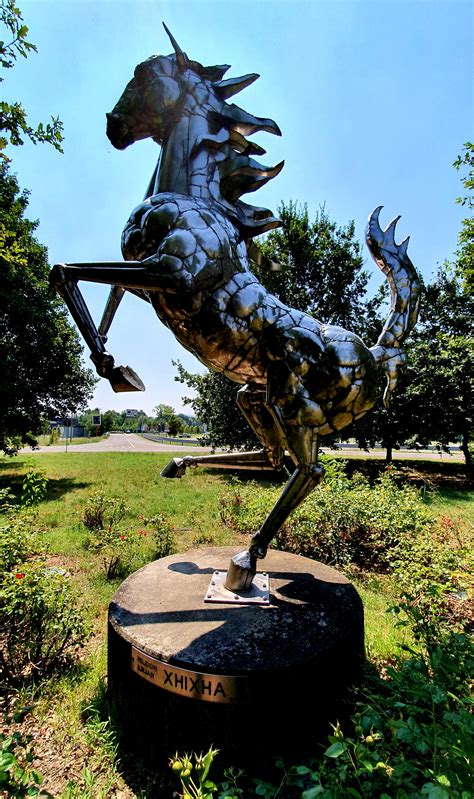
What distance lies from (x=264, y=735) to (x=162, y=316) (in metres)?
2.59

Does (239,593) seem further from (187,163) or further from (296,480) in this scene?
(187,163)

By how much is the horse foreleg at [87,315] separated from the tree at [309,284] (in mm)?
12926

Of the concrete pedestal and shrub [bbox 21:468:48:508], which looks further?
shrub [bbox 21:468:48:508]

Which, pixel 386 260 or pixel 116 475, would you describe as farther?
pixel 116 475

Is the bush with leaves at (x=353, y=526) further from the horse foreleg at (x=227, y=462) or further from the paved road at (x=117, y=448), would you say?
the paved road at (x=117, y=448)

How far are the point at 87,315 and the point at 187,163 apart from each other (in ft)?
4.49

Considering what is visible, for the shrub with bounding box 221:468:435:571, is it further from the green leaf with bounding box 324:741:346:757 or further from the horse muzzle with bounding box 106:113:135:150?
the horse muzzle with bounding box 106:113:135:150

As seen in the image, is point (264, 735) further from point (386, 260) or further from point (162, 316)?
point (386, 260)

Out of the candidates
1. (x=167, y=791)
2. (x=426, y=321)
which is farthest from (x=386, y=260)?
(x=426, y=321)

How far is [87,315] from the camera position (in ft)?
8.52

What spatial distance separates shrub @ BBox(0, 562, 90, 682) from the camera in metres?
3.28

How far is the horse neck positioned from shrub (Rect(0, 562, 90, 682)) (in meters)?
3.37

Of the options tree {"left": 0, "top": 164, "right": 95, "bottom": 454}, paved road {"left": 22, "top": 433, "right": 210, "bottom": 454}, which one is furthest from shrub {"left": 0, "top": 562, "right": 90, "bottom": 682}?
paved road {"left": 22, "top": 433, "right": 210, "bottom": 454}

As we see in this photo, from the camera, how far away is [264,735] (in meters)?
2.15
